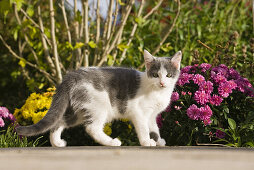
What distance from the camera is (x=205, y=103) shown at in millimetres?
3213

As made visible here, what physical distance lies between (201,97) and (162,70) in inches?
21.3

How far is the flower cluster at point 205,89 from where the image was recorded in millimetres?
3127

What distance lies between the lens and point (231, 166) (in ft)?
7.91

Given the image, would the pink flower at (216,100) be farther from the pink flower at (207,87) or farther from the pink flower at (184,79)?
the pink flower at (184,79)

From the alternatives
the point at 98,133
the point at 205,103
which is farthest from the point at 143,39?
the point at 98,133

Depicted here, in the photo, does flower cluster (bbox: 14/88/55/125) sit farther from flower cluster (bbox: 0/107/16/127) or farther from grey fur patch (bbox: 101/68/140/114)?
grey fur patch (bbox: 101/68/140/114)

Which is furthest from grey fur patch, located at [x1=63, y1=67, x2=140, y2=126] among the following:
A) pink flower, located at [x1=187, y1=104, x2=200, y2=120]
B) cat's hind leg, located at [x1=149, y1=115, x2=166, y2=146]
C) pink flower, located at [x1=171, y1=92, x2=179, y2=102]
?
pink flower, located at [x1=187, y1=104, x2=200, y2=120]

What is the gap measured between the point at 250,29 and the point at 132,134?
3046 mm

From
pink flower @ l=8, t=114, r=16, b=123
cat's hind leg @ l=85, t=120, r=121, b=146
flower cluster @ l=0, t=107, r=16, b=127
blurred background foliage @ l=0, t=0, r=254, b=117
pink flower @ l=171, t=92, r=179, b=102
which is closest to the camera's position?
cat's hind leg @ l=85, t=120, r=121, b=146

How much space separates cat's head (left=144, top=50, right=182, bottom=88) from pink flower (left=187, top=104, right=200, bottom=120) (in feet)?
1.19

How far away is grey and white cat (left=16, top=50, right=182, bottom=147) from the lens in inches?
109

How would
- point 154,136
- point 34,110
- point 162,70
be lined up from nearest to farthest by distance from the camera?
point 162,70, point 154,136, point 34,110

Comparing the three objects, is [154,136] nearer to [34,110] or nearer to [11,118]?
[34,110]

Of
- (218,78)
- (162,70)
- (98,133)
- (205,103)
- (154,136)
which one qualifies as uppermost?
(162,70)
